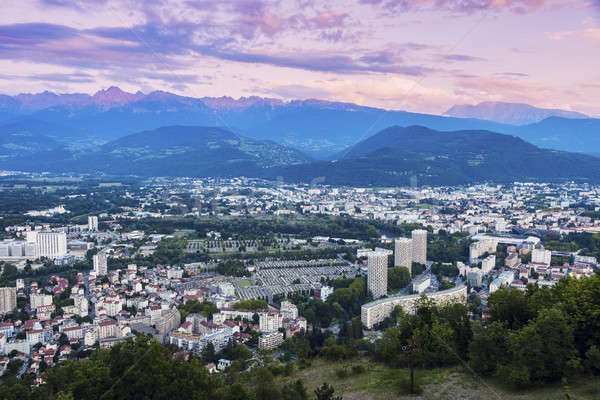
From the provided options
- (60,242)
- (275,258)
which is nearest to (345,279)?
(275,258)

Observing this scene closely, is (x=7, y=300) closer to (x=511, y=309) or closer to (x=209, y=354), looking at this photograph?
(x=209, y=354)

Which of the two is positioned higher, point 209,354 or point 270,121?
point 270,121

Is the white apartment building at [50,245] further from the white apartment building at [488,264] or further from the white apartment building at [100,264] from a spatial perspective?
the white apartment building at [488,264]

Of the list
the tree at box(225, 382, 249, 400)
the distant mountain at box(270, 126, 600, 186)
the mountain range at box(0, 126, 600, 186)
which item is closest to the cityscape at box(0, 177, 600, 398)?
the tree at box(225, 382, 249, 400)

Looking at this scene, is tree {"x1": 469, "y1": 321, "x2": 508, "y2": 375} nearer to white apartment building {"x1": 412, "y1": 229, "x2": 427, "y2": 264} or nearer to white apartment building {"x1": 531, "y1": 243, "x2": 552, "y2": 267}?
white apartment building {"x1": 412, "y1": 229, "x2": 427, "y2": 264}

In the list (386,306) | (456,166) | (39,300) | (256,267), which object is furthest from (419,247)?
(456,166)

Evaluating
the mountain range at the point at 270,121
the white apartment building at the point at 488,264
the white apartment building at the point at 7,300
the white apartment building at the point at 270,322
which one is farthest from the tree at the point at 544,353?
the mountain range at the point at 270,121
